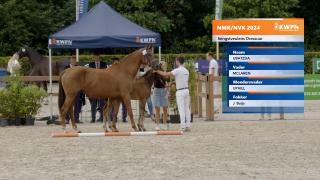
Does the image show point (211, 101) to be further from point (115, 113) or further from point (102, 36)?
point (115, 113)

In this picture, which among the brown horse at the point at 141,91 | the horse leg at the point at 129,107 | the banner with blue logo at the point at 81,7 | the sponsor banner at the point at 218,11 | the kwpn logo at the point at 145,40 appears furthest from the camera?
the sponsor banner at the point at 218,11

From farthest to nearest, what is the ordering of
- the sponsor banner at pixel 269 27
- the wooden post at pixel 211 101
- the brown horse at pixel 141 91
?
1. the sponsor banner at pixel 269 27
2. the wooden post at pixel 211 101
3. the brown horse at pixel 141 91

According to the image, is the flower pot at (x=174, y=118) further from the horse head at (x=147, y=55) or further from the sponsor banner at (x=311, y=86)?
the sponsor banner at (x=311, y=86)

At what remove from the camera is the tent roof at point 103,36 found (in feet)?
72.6

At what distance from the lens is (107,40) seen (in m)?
22.3

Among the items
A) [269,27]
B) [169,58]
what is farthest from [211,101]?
[169,58]

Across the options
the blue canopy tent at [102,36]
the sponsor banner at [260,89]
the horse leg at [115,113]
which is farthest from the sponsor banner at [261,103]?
the horse leg at [115,113]

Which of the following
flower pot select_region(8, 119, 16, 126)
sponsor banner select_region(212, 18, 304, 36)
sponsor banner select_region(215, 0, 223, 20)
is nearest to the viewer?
flower pot select_region(8, 119, 16, 126)

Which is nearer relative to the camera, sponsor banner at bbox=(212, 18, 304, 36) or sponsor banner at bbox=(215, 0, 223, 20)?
sponsor banner at bbox=(212, 18, 304, 36)

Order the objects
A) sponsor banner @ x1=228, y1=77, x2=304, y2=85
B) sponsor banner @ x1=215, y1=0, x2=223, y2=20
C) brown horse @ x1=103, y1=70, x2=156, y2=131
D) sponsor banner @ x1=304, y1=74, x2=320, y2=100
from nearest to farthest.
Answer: brown horse @ x1=103, y1=70, x2=156, y2=131 → sponsor banner @ x1=228, y1=77, x2=304, y2=85 → sponsor banner @ x1=304, y1=74, x2=320, y2=100 → sponsor banner @ x1=215, y1=0, x2=223, y2=20

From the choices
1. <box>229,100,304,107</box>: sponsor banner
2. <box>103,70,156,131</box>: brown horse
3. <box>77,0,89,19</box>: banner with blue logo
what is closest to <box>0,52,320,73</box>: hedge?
<box>77,0,89,19</box>: banner with blue logo

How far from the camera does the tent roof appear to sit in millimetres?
22141

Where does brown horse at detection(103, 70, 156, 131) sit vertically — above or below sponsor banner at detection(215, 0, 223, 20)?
below

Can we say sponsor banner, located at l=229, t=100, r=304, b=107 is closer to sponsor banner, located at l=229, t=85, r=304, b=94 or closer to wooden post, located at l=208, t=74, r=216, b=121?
sponsor banner, located at l=229, t=85, r=304, b=94
